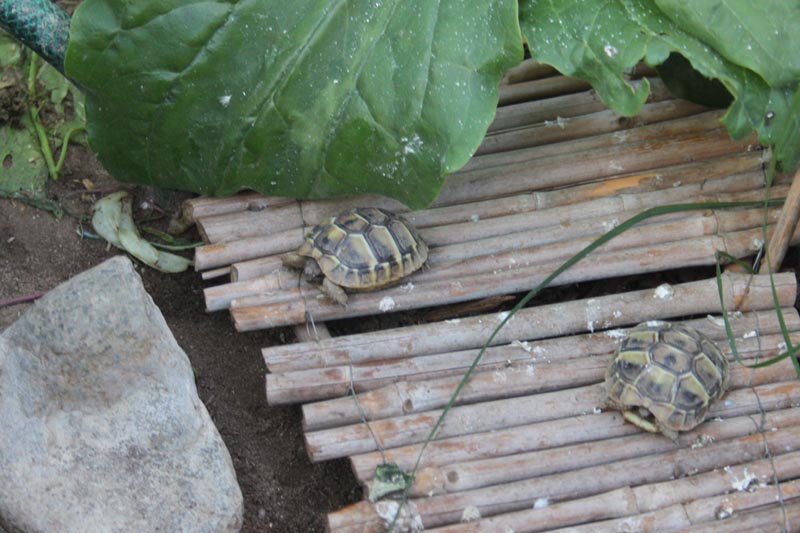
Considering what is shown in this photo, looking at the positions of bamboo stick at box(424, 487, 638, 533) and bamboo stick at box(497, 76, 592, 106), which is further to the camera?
bamboo stick at box(497, 76, 592, 106)

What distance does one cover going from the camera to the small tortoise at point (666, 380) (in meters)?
2.75

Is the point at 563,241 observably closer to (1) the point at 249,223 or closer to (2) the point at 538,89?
(2) the point at 538,89

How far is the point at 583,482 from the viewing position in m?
2.70

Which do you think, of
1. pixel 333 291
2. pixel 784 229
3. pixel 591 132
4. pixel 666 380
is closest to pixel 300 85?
pixel 333 291

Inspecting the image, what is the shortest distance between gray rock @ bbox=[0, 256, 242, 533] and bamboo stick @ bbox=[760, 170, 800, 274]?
165 centimetres

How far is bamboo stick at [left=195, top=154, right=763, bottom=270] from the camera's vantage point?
318cm

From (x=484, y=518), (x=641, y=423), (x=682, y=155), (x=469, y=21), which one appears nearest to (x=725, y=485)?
(x=641, y=423)

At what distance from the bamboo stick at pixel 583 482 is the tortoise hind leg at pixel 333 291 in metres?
0.65

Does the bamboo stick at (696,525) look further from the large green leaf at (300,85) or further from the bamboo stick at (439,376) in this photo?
the large green leaf at (300,85)

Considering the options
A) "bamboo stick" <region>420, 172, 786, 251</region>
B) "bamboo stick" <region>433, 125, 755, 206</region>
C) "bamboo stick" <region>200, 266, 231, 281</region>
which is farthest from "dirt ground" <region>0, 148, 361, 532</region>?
"bamboo stick" <region>433, 125, 755, 206</region>

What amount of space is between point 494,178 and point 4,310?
1.55 m

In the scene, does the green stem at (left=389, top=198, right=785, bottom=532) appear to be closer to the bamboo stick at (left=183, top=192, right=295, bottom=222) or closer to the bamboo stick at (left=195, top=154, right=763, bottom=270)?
the bamboo stick at (left=195, top=154, right=763, bottom=270)

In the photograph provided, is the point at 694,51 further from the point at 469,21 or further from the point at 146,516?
the point at 146,516

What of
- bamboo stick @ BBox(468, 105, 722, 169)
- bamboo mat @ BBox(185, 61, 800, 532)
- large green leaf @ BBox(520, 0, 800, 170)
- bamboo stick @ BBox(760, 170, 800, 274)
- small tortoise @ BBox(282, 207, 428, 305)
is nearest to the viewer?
bamboo mat @ BBox(185, 61, 800, 532)
